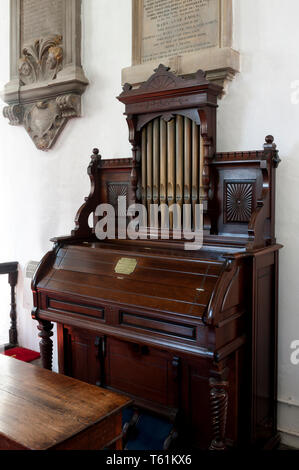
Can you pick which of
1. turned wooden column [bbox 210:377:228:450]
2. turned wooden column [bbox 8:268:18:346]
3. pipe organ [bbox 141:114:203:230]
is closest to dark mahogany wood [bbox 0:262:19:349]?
turned wooden column [bbox 8:268:18:346]

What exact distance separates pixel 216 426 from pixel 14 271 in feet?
10.4

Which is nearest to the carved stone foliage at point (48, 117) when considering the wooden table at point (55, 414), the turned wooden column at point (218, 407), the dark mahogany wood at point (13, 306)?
the dark mahogany wood at point (13, 306)

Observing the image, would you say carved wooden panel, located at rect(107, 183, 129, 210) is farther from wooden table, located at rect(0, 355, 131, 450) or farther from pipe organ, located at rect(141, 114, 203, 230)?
wooden table, located at rect(0, 355, 131, 450)

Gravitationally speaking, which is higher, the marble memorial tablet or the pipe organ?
the marble memorial tablet

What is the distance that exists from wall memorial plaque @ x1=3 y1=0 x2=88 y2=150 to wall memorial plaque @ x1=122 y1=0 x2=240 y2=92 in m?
0.70

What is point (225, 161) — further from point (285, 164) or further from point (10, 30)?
point (10, 30)

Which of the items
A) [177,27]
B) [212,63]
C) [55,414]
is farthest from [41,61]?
[55,414]

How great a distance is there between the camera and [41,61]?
4602mm

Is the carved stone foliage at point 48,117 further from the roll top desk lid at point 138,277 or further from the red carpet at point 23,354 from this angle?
the red carpet at point 23,354

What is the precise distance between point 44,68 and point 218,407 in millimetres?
3566

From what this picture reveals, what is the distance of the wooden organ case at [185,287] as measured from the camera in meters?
2.66

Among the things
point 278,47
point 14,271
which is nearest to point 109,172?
point 278,47

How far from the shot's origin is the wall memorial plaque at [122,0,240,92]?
10.8ft

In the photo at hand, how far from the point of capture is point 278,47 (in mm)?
3143
